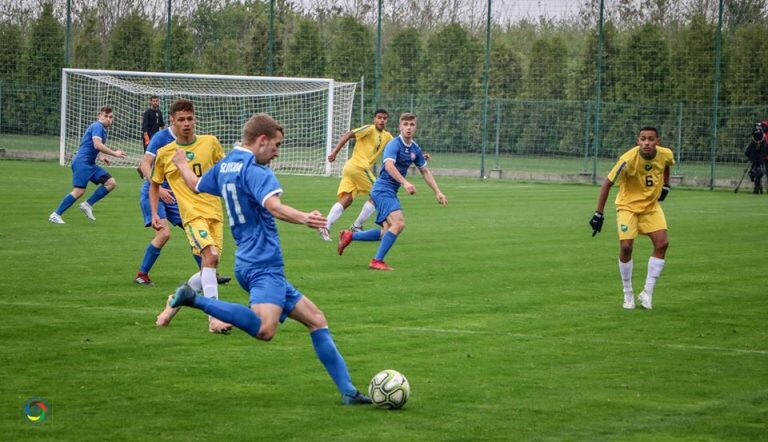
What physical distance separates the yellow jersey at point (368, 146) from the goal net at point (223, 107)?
15793 millimetres

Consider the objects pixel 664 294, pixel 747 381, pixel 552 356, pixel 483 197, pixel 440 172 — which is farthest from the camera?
pixel 440 172

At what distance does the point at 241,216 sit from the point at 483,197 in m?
21.6

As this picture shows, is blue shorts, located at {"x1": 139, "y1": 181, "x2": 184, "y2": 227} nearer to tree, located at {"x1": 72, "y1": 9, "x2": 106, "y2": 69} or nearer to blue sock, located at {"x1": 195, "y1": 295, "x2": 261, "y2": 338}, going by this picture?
blue sock, located at {"x1": 195, "y1": 295, "x2": 261, "y2": 338}

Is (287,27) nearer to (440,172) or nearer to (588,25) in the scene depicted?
(440,172)

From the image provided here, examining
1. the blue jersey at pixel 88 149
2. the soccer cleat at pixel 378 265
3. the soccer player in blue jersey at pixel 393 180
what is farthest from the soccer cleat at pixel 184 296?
the blue jersey at pixel 88 149

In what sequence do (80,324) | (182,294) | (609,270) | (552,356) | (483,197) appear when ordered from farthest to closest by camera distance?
(483,197) → (609,270) → (80,324) → (552,356) → (182,294)

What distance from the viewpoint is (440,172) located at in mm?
39062

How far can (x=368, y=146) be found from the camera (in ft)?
64.1

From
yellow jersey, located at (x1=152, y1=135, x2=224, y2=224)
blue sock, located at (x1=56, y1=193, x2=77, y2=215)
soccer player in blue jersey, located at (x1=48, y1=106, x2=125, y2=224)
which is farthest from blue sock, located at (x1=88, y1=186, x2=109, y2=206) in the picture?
yellow jersey, located at (x1=152, y1=135, x2=224, y2=224)

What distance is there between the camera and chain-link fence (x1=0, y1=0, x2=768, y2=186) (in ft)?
124

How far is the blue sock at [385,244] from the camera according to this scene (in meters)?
15.1

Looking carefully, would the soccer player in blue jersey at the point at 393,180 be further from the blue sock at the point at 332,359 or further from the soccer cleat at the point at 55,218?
the blue sock at the point at 332,359

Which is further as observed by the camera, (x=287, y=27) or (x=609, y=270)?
(x=287, y=27)

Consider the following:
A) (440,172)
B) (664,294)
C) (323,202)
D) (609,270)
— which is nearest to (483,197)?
(323,202)
